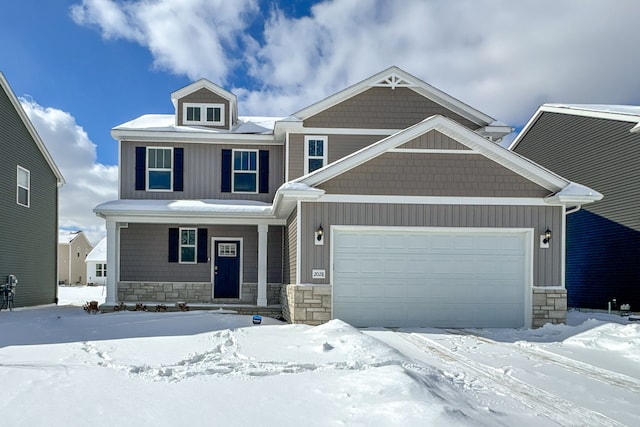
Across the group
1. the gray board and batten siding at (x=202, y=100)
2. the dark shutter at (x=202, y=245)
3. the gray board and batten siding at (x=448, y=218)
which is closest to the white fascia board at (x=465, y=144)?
the gray board and batten siding at (x=448, y=218)

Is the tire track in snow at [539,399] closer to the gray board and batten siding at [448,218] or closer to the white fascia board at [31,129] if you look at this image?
the gray board and batten siding at [448,218]

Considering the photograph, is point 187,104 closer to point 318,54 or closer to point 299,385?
point 318,54

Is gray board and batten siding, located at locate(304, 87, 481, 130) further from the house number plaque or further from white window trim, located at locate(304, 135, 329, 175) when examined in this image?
the house number plaque

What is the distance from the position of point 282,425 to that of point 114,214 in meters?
9.77

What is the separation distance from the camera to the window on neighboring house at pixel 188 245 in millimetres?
12898

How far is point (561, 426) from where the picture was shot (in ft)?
11.6

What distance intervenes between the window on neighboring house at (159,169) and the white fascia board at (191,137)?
366 mm

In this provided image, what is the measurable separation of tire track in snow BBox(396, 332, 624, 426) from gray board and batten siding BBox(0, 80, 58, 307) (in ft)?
40.3

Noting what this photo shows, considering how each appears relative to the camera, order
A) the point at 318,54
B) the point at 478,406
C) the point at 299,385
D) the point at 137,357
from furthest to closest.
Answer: the point at 318,54 < the point at 137,357 < the point at 299,385 < the point at 478,406

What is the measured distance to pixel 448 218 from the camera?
8820 mm

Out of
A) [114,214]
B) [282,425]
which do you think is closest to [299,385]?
[282,425]

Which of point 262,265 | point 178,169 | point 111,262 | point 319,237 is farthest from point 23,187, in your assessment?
point 319,237

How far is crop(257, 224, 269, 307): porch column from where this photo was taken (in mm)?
11750

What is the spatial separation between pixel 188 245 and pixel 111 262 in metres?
2.22
